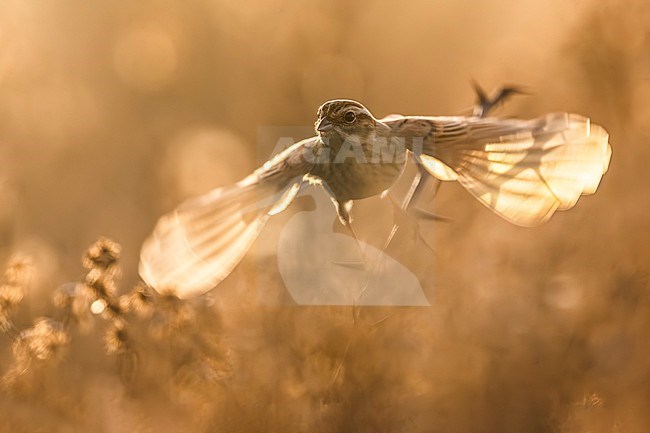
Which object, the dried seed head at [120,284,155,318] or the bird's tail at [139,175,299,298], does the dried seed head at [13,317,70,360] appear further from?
the bird's tail at [139,175,299,298]

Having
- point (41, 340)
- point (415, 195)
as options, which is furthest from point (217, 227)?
point (41, 340)

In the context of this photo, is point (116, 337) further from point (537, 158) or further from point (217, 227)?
point (537, 158)

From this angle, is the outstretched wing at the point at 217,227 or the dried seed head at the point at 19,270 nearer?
the outstretched wing at the point at 217,227

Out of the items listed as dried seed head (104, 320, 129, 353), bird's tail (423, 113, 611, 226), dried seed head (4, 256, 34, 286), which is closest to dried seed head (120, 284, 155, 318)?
dried seed head (104, 320, 129, 353)

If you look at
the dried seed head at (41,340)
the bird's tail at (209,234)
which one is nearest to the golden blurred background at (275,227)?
the dried seed head at (41,340)

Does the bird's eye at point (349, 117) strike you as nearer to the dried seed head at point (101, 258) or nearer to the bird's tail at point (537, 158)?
the bird's tail at point (537, 158)

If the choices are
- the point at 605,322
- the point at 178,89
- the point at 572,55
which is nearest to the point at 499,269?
the point at 605,322

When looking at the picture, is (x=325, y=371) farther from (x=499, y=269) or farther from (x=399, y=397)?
(x=499, y=269)

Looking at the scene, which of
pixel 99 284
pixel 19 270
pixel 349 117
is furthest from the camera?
pixel 19 270
